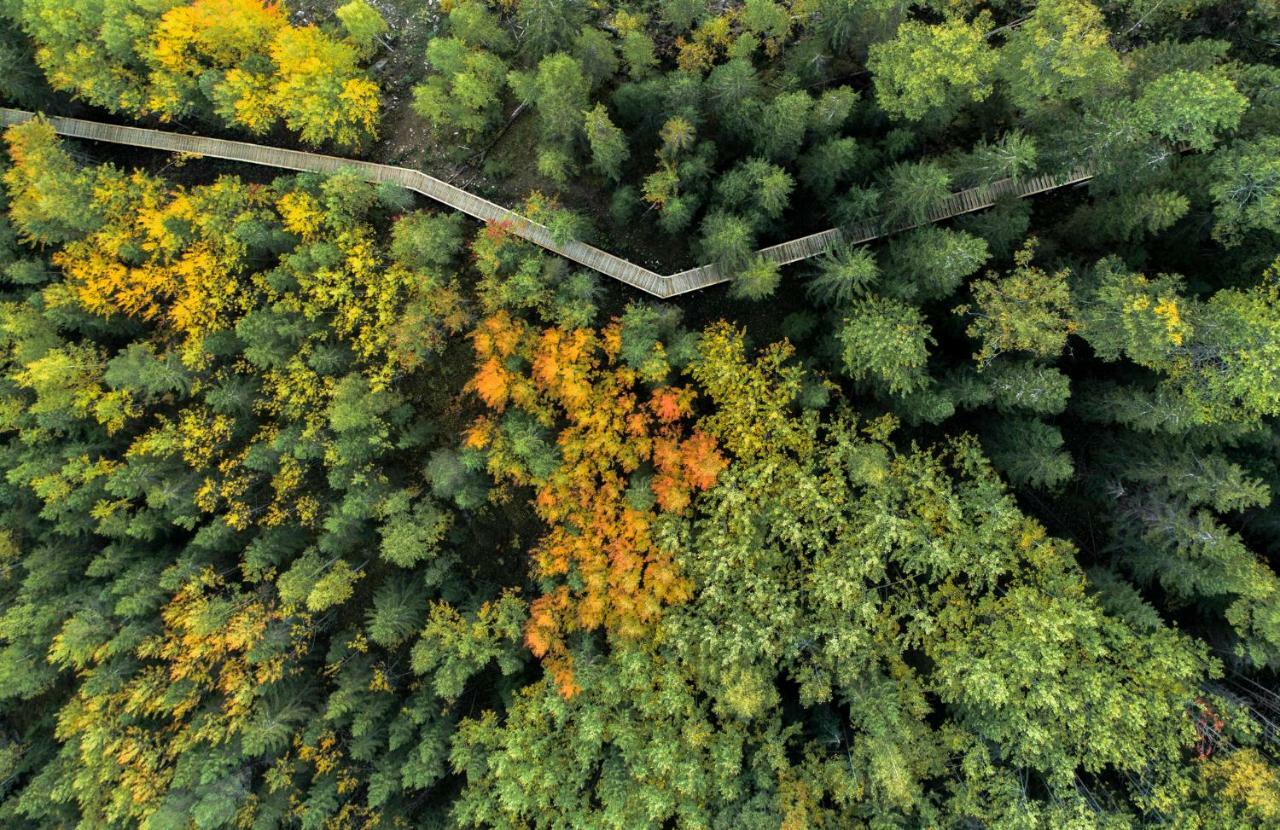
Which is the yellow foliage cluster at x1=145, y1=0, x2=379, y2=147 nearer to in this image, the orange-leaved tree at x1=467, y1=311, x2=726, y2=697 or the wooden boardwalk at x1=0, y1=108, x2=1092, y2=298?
the wooden boardwalk at x1=0, y1=108, x2=1092, y2=298

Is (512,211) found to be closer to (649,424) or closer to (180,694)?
(649,424)

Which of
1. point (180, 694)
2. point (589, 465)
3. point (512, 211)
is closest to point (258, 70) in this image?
point (512, 211)

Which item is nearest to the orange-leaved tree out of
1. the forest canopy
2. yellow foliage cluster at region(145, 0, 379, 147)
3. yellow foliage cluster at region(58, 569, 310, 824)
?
the forest canopy

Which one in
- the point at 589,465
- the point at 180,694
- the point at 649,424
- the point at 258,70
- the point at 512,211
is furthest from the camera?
the point at 512,211

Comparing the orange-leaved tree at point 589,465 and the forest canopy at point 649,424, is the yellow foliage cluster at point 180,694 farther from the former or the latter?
the orange-leaved tree at point 589,465

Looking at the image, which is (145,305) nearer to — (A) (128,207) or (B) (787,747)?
(A) (128,207)

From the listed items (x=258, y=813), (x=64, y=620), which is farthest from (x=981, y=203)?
(x=64, y=620)

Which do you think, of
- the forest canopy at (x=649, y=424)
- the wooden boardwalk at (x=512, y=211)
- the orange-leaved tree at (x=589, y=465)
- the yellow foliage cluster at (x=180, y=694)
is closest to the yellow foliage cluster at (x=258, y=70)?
the forest canopy at (x=649, y=424)
